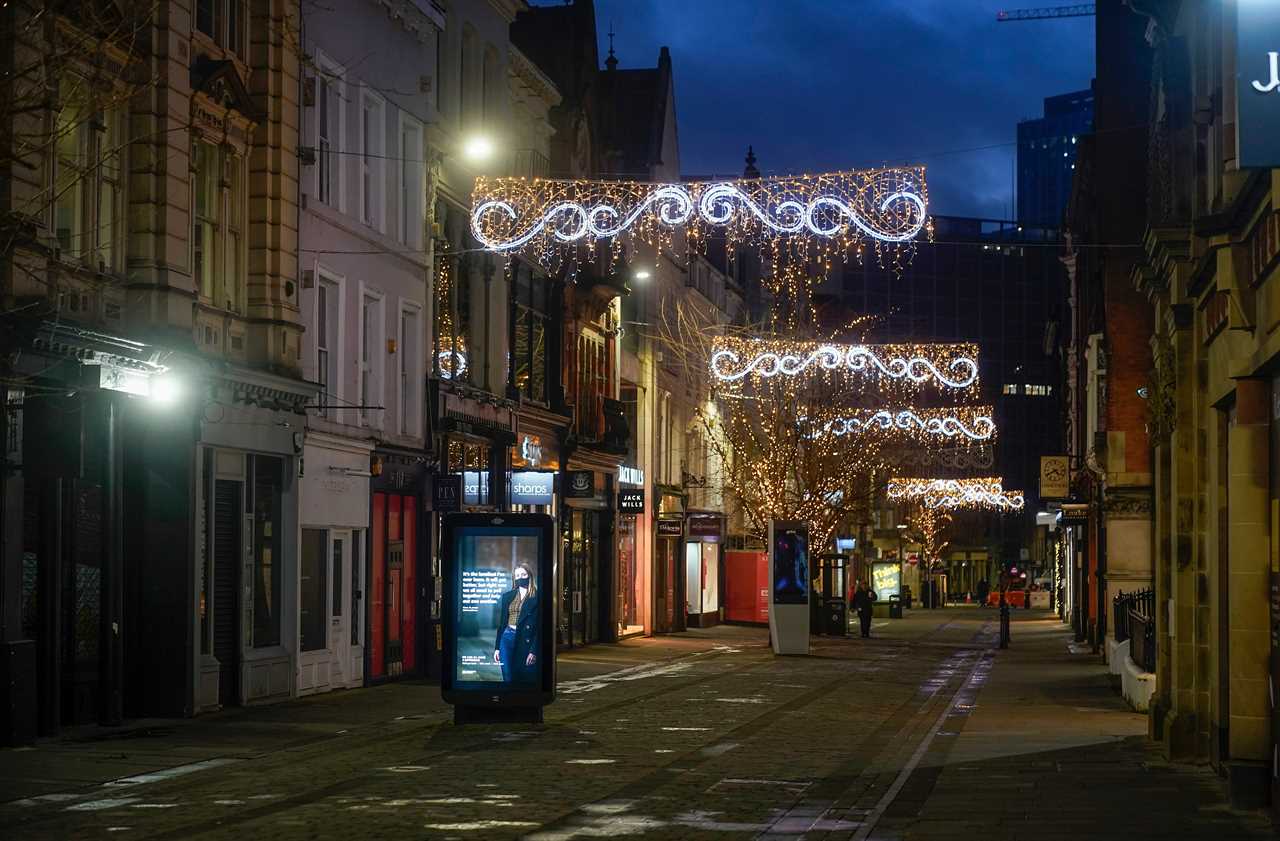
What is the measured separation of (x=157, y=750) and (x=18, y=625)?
1.98 m

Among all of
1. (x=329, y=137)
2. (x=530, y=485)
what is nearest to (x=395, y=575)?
(x=530, y=485)

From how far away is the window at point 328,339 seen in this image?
30797 mm

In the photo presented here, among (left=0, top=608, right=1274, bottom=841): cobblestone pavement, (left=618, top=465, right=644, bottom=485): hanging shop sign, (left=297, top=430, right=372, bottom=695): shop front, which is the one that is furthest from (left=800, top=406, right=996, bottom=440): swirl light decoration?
(left=297, top=430, right=372, bottom=695): shop front

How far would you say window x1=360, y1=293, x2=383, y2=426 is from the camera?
1303 inches

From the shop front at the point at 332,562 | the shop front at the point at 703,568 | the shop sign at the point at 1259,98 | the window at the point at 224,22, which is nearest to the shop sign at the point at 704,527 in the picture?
the shop front at the point at 703,568

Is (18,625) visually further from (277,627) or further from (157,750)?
(277,627)

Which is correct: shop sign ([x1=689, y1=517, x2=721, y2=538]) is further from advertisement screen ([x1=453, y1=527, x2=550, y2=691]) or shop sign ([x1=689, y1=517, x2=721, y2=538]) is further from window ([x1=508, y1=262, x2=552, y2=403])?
advertisement screen ([x1=453, y1=527, x2=550, y2=691])

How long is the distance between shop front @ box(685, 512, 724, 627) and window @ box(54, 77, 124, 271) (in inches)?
1357

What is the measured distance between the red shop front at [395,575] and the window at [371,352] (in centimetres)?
119

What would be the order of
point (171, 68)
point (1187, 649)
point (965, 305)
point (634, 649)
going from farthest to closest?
point (965, 305)
point (634, 649)
point (171, 68)
point (1187, 649)

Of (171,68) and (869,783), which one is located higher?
(171,68)

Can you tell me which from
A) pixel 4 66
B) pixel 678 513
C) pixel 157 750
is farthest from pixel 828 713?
pixel 678 513

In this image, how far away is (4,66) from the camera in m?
20.1

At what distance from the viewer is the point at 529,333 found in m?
43.8
